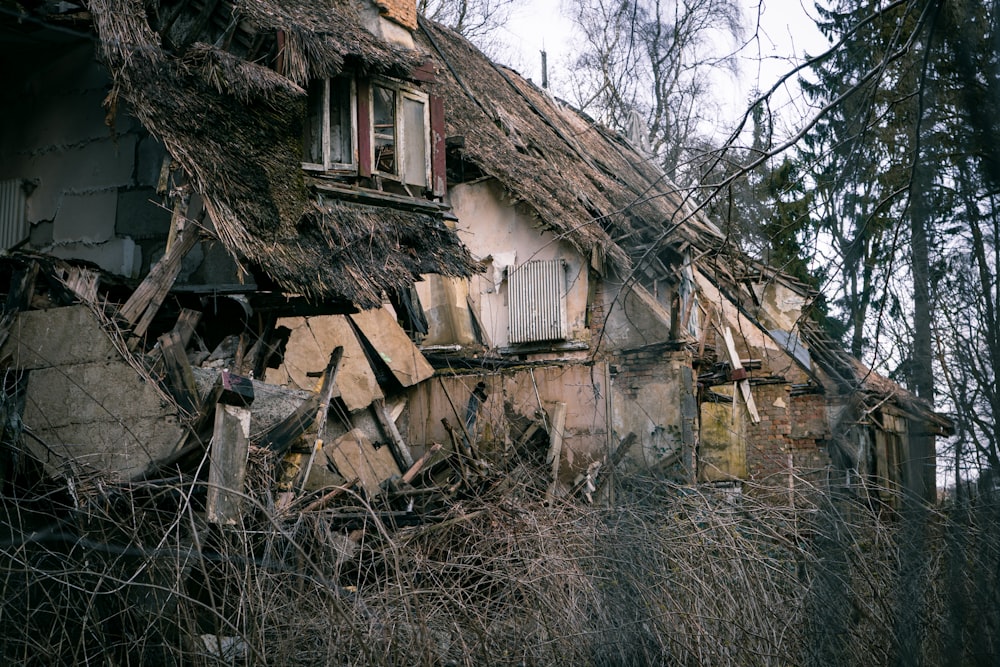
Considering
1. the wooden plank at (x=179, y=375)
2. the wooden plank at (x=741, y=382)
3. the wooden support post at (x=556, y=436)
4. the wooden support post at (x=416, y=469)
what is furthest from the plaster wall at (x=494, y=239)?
the wooden plank at (x=179, y=375)

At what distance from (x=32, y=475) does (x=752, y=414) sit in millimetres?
10233

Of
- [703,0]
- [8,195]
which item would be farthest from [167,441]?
[703,0]

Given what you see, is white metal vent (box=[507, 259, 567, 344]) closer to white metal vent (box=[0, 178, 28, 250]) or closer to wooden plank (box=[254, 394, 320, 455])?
wooden plank (box=[254, 394, 320, 455])

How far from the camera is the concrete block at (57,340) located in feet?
25.3

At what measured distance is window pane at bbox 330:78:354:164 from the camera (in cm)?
1023

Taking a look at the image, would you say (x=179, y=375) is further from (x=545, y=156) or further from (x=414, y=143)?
(x=545, y=156)

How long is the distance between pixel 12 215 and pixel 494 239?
6688mm

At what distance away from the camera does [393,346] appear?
504 inches

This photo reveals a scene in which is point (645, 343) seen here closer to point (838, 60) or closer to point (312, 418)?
point (312, 418)

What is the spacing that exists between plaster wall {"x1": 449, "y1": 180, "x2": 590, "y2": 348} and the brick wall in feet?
9.19

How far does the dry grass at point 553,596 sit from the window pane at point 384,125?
5289 millimetres

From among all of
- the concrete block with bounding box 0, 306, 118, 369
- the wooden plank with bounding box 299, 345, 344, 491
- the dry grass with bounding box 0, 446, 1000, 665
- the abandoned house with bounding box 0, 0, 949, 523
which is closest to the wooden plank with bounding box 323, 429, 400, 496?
the abandoned house with bounding box 0, 0, 949, 523

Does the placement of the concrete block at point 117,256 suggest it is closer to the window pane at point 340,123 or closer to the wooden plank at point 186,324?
the wooden plank at point 186,324

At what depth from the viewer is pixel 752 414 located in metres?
14.4
